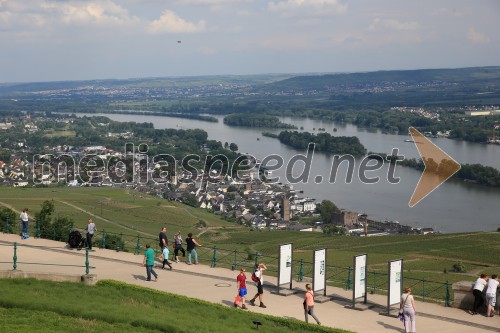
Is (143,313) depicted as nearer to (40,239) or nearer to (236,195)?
(40,239)

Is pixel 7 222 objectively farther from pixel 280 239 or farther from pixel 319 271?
pixel 280 239

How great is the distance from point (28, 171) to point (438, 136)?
65.7 m

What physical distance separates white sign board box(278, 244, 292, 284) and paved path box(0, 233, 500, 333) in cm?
41

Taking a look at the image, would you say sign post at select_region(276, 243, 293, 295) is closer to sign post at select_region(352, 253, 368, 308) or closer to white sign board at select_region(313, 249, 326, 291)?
white sign board at select_region(313, 249, 326, 291)

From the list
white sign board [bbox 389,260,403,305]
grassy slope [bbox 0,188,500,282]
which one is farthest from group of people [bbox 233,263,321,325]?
grassy slope [bbox 0,188,500,282]

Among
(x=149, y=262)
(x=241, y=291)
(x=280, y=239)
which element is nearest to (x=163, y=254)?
(x=149, y=262)

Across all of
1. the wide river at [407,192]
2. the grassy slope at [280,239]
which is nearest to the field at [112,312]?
the grassy slope at [280,239]

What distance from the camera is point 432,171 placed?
71625 millimetres

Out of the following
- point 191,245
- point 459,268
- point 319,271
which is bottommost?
point 459,268

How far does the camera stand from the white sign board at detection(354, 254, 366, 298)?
12.8 meters

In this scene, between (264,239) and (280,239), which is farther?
(280,239)

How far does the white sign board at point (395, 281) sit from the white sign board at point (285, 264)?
7.15ft

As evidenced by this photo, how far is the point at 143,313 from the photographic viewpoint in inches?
437

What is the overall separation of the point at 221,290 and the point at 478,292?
15.0 ft
